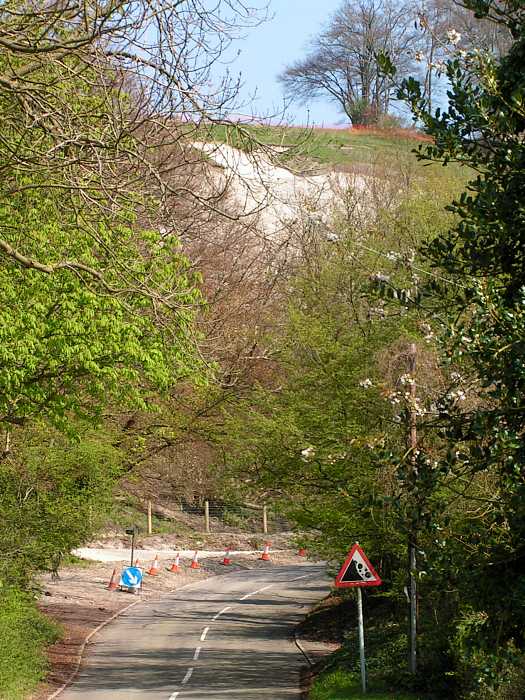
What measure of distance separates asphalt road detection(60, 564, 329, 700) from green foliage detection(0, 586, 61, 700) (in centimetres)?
81

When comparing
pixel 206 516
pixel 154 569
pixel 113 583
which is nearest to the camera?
pixel 113 583

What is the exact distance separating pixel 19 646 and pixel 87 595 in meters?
13.8

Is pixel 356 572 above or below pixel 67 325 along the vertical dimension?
below

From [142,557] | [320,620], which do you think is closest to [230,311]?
[320,620]

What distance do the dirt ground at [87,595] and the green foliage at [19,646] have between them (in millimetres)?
310

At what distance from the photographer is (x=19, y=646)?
19484 mm

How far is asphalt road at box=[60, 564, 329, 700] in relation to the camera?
1900 centimetres

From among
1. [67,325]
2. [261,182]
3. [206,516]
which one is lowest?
[206,516]

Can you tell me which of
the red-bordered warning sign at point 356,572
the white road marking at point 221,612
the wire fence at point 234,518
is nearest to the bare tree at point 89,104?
the red-bordered warning sign at point 356,572

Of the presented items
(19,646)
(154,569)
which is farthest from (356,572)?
(154,569)

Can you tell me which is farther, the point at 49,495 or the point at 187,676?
the point at 49,495

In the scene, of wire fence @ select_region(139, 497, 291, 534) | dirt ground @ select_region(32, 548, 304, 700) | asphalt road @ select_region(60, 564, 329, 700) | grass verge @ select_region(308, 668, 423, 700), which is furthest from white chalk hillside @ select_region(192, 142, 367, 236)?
wire fence @ select_region(139, 497, 291, 534)

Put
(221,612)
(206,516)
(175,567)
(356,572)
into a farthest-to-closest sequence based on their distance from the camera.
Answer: (206,516)
(175,567)
(221,612)
(356,572)

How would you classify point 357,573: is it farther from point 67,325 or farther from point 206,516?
point 206,516
